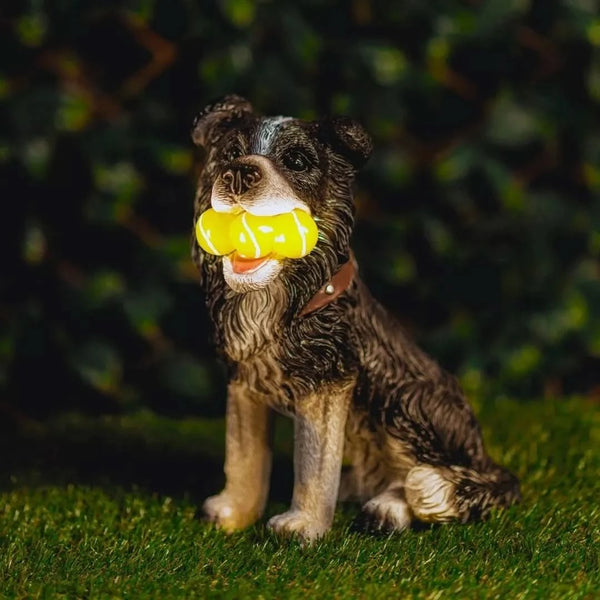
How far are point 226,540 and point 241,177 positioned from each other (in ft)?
2.80

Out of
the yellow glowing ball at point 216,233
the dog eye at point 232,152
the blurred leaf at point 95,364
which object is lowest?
the blurred leaf at point 95,364

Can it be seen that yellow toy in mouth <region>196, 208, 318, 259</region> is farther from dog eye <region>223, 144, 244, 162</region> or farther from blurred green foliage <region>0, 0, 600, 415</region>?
blurred green foliage <region>0, 0, 600, 415</region>

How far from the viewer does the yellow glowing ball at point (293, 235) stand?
7.76ft

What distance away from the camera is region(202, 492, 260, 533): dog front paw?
2738 millimetres

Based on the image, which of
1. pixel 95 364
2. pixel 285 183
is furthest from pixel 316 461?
pixel 95 364

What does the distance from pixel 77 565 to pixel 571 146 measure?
2844 mm

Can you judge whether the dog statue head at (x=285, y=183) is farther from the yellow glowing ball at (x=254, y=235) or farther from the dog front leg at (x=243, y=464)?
the dog front leg at (x=243, y=464)

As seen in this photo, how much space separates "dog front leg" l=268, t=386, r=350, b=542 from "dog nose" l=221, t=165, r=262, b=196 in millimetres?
518

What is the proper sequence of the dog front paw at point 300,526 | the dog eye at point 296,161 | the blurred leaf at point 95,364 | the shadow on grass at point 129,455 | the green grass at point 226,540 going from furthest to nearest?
the blurred leaf at point 95,364
the shadow on grass at point 129,455
the dog front paw at point 300,526
the dog eye at point 296,161
the green grass at point 226,540

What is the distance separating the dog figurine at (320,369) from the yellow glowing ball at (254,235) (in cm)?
2

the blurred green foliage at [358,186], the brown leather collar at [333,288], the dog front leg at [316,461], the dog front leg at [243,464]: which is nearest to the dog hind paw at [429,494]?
the dog front leg at [316,461]

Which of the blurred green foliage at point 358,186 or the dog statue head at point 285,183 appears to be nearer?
the dog statue head at point 285,183

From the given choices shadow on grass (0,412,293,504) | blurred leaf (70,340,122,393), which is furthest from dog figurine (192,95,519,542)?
blurred leaf (70,340,122,393)

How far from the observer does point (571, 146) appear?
454cm
